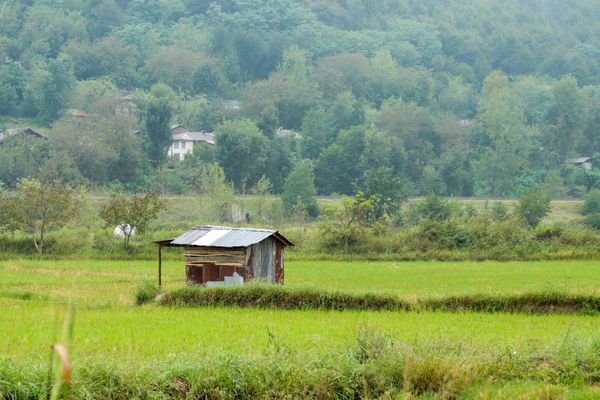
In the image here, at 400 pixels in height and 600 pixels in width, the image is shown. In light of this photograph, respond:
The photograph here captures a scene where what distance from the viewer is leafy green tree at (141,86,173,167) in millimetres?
68375

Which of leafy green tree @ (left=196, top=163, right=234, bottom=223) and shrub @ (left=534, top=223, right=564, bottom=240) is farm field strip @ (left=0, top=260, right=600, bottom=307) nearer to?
shrub @ (left=534, top=223, right=564, bottom=240)

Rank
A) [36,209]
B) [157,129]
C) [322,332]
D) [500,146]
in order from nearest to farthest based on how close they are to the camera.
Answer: [322,332] → [36,209] → [157,129] → [500,146]

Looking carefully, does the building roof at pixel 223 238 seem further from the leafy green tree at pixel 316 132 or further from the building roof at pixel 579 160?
the building roof at pixel 579 160

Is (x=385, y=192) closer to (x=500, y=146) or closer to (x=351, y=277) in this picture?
(x=351, y=277)

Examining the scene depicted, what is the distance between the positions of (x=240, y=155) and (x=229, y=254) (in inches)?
1791

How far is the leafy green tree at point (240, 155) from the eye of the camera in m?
65.4

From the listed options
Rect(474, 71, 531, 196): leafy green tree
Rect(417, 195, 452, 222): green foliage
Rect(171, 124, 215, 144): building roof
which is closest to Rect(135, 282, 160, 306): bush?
Rect(417, 195, 452, 222): green foliage

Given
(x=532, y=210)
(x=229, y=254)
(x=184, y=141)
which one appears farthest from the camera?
(x=184, y=141)

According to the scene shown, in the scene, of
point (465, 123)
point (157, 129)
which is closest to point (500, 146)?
point (465, 123)

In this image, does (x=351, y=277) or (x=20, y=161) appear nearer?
(x=351, y=277)

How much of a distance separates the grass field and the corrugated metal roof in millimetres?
1920

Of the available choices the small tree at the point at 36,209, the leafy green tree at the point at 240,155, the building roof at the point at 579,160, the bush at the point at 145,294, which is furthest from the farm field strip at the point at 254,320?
the building roof at the point at 579,160

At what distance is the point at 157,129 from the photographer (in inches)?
2712

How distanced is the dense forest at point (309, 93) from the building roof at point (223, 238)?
30.4 meters
